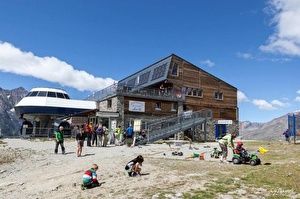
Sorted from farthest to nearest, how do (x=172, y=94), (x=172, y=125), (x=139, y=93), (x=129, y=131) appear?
(x=172, y=94), (x=139, y=93), (x=172, y=125), (x=129, y=131)

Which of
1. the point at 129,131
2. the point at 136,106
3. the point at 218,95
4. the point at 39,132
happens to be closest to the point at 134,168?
the point at 129,131

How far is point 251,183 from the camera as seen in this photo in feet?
28.6

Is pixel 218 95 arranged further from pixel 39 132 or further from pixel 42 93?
pixel 39 132

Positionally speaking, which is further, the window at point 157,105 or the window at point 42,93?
the window at point 42,93

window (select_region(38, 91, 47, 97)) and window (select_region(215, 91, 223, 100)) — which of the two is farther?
window (select_region(215, 91, 223, 100))

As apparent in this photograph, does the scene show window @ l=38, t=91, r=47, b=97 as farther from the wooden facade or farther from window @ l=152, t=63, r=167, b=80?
window @ l=152, t=63, r=167, b=80

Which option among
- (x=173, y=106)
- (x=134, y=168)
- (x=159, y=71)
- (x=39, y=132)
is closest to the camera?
(x=134, y=168)

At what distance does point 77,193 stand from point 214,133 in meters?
33.2

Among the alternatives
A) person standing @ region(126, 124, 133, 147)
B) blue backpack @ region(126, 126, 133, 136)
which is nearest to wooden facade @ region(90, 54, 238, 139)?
person standing @ region(126, 124, 133, 147)

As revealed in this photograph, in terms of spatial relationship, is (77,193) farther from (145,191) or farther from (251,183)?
(251,183)

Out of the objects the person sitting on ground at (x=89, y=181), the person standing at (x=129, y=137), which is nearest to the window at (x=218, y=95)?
the person standing at (x=129, y=137)

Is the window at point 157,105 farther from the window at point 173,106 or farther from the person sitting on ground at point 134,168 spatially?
the person sitting on ground at point 134,168

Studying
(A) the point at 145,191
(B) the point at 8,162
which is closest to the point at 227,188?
(A) the point at 145,191

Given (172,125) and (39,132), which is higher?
(172,125)
